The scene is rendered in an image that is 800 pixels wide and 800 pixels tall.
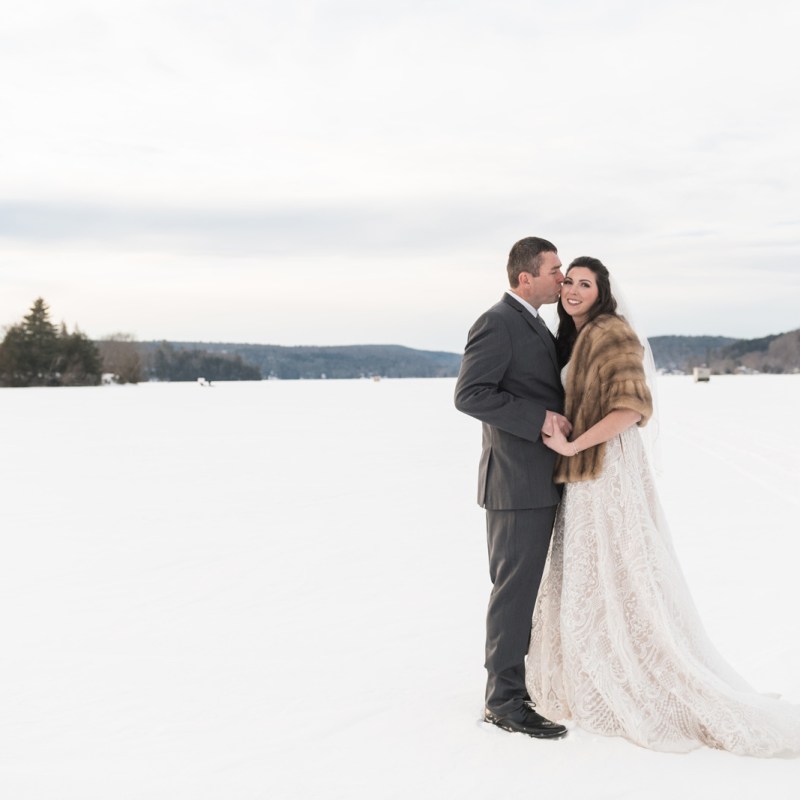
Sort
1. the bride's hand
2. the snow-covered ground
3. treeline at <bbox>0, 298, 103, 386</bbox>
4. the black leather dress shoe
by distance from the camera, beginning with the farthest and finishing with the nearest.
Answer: treeline at <bbox>0, 298, 103, 386</bbox>, the black leather dress shoe, the bride's hand, the snow-covered ground

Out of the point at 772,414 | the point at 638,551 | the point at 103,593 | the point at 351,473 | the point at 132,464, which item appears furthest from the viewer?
the point at 772,414

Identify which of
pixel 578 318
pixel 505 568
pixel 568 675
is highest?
pixel 578 318

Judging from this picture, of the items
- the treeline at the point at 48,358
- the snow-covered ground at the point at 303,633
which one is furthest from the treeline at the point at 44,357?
the snow-covered ground at the point at 303,633

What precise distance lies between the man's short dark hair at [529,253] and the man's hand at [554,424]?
0.54 m

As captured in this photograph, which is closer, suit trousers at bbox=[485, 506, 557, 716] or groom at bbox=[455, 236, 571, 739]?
groom at bbox=[455, 236, 571, 739]

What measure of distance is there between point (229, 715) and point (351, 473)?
793 centimetres

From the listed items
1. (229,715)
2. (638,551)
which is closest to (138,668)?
(229,715)

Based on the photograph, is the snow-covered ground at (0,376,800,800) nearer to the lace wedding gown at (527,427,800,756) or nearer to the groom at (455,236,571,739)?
the lace wedding gown at (527,427,800,756)

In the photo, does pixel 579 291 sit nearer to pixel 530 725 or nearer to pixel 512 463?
pixel 512 463

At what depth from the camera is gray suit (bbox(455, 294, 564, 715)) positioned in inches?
133

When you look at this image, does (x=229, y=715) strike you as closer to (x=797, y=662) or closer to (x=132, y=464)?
(x=797, y=662)

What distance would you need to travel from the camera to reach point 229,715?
12.5 feet

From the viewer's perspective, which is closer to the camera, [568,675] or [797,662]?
[568,675]

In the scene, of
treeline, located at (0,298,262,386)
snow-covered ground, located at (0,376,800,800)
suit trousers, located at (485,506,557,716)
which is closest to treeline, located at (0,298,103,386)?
treeline, located at (0,298,262,386)
